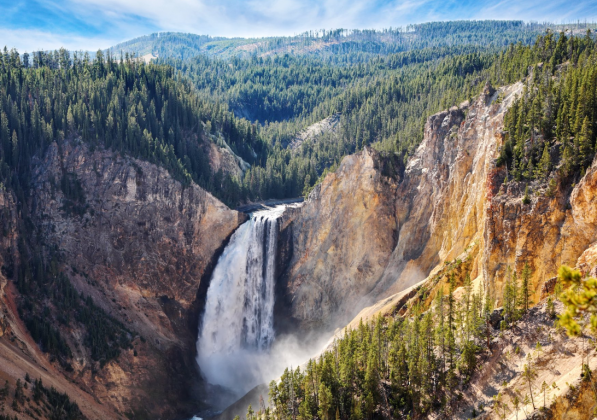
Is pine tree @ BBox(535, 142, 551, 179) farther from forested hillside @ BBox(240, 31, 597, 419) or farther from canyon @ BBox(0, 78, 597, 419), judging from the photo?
canyon @ BBox(0, 78, 597, 419)

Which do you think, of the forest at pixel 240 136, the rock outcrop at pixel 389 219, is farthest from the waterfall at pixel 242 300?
the forest at pixel 240 136

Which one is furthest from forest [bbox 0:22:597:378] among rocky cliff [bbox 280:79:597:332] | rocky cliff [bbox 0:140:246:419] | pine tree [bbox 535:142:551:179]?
rocky cliff [bbox 280:79:597:332]

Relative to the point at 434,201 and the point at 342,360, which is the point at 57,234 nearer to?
the point at 342,360

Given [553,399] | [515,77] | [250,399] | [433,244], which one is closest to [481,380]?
[553,399]

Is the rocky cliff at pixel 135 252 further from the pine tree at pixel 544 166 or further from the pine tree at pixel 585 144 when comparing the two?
the pine tree at pixel 585 144

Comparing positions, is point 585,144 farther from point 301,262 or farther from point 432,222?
point 301,262

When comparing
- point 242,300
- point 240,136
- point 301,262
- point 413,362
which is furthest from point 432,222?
point 240,136
